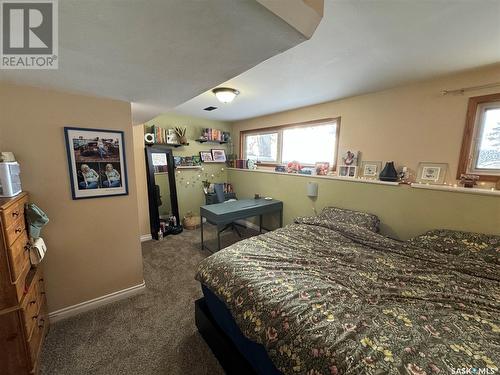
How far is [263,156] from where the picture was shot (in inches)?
167

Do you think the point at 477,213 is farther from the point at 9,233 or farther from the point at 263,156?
the point at 9,233

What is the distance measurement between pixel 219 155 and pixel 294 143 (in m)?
1.82

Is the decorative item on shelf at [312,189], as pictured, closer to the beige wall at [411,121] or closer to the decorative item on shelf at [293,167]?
the decorative item on shelf at [293,167]

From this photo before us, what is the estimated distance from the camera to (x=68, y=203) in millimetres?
1669

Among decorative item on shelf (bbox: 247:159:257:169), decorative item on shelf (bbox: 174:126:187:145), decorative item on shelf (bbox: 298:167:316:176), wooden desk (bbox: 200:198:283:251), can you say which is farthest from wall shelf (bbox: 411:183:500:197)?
decorative item on shelf (bbox: 174:126:187:145)

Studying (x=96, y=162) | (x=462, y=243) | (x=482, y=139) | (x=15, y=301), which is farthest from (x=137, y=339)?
(x=482, y=139)

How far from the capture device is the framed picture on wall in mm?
1648

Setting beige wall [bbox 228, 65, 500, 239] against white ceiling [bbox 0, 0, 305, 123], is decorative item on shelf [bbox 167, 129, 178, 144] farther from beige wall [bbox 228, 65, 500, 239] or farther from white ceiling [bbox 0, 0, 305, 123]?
beige wall [bbox 228, 65, 500, 239]

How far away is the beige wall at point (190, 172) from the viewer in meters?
3.47

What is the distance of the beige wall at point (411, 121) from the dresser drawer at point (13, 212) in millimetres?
3322

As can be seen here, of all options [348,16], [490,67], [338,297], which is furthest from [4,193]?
[490,67]

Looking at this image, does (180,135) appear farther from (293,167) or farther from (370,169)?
(370,169)

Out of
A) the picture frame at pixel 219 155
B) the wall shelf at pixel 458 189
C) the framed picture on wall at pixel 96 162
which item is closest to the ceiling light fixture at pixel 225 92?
the framed picture on wall at pixel 96 162

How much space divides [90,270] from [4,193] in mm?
963
